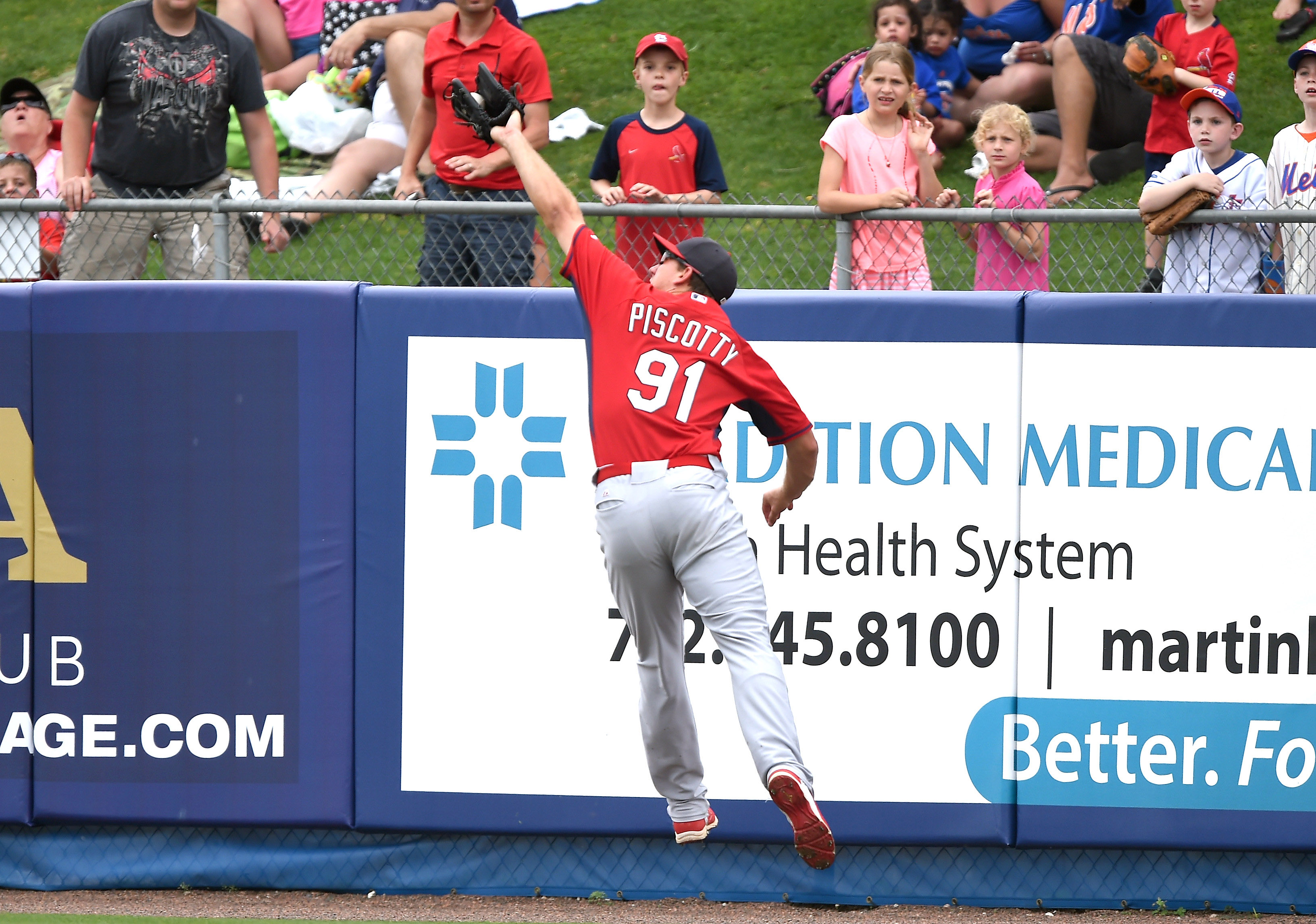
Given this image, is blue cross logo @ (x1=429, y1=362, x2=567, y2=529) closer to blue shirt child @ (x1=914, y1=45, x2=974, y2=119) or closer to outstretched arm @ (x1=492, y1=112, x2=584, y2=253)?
outstretched arm @ (x1=492, y1=112, x2=584, y2=253)

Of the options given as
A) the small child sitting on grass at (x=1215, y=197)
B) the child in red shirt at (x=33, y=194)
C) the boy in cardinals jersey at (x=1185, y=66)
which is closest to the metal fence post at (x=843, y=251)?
the small child sitting on grass at (x=1215, y=197)

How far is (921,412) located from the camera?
552cm

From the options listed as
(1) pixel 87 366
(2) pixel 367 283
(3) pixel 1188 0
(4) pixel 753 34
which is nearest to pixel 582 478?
(2) pixel 367 283

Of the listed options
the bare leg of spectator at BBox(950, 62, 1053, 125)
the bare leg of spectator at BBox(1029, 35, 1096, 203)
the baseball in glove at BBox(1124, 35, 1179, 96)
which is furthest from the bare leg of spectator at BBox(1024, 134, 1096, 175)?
the baseball in glove at BBox(1124, 35, 1179, 96)

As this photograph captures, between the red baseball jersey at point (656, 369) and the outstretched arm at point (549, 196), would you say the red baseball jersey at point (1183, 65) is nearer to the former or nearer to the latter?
the red baseball jersey at point (656, 369)

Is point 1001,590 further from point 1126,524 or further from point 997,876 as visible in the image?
point 997,876

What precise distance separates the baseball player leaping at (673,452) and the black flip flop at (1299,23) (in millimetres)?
8881

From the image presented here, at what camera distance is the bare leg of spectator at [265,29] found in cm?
1152

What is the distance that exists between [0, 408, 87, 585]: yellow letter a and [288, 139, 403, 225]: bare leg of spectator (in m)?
4.27

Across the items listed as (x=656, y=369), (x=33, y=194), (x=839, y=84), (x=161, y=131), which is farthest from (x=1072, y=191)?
(x=33, y=194)

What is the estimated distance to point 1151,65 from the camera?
779 cm

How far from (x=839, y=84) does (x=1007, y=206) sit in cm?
469

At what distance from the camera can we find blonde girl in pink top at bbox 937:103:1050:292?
18.7 feet

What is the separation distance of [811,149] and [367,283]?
6.46 metres
